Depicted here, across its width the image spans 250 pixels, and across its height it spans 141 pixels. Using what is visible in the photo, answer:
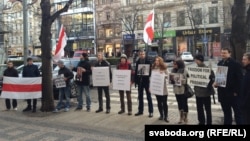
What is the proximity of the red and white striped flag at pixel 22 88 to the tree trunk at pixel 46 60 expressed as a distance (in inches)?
9.4

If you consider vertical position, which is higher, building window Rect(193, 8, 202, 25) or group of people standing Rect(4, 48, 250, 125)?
building window Rect(193, 8, 202, 25)

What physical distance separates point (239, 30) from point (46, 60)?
20.3 ft

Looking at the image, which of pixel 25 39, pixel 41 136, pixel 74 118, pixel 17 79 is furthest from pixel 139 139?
pixel 25 39

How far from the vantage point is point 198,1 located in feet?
161

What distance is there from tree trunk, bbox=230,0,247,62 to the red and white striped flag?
6324 mm

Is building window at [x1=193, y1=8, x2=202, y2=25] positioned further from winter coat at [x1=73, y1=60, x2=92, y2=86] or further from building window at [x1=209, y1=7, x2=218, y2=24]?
winter coat at [x1=73, y1=60, x2=92, y2=86]

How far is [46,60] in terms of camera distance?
442 inches

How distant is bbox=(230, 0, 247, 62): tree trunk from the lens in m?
8.77

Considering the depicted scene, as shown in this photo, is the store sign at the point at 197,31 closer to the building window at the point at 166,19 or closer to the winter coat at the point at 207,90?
the building window at the point at 166,19

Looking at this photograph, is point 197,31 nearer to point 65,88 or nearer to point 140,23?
point 140,23

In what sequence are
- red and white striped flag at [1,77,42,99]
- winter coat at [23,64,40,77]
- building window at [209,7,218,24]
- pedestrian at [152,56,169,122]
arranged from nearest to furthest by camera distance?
pedestrian at [152,56,169,122] < red and white striped flag at [1,77,42,99] < winter coat at [23,64,40,77] < building window at [209,7,218,24]

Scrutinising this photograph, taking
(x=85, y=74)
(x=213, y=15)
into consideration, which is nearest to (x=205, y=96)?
(x=85, y=74)

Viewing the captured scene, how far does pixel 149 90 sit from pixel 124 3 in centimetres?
4805

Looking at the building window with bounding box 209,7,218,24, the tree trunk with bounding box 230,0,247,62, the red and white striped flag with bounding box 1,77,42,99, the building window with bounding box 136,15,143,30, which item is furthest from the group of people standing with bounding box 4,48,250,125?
the building window with bounding box 136,15,143,30
